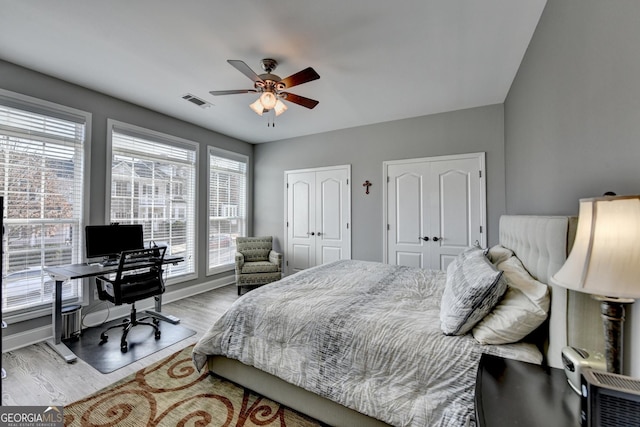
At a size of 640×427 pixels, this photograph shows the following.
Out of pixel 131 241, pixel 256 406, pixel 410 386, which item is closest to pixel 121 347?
pixel 131 241

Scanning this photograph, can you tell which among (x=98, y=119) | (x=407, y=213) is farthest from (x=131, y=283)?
(x=407, y=213)

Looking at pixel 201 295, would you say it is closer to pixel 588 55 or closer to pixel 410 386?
pixel 410 386

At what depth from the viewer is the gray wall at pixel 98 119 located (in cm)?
267

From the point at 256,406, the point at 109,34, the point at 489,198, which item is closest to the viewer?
the point at 256,406

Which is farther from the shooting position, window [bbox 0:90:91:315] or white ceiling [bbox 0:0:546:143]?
window [bbox 0:90:91:315]

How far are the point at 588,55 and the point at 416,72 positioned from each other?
167 cm

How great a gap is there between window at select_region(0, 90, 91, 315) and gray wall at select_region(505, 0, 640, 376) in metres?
4.41

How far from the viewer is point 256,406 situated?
184 centimetres

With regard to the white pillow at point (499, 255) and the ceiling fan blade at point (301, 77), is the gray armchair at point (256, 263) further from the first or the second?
the white pillow at point (499, 255)

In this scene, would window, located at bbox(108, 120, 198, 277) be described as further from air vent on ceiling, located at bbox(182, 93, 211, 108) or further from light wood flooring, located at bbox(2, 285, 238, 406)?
light wood flooring, located at bbox(2, 285, 238, 406)

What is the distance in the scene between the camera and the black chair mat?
2.39 meters

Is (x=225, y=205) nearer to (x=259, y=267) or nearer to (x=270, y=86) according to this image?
(x=259, y=267)

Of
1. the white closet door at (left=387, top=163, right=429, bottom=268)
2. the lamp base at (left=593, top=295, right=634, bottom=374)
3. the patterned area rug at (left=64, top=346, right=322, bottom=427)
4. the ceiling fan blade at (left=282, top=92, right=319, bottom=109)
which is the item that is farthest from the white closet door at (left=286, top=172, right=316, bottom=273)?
the lamp base at (left=593, top=295, right=634, bottom=374)

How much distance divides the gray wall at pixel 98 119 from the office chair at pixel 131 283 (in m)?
0.79
